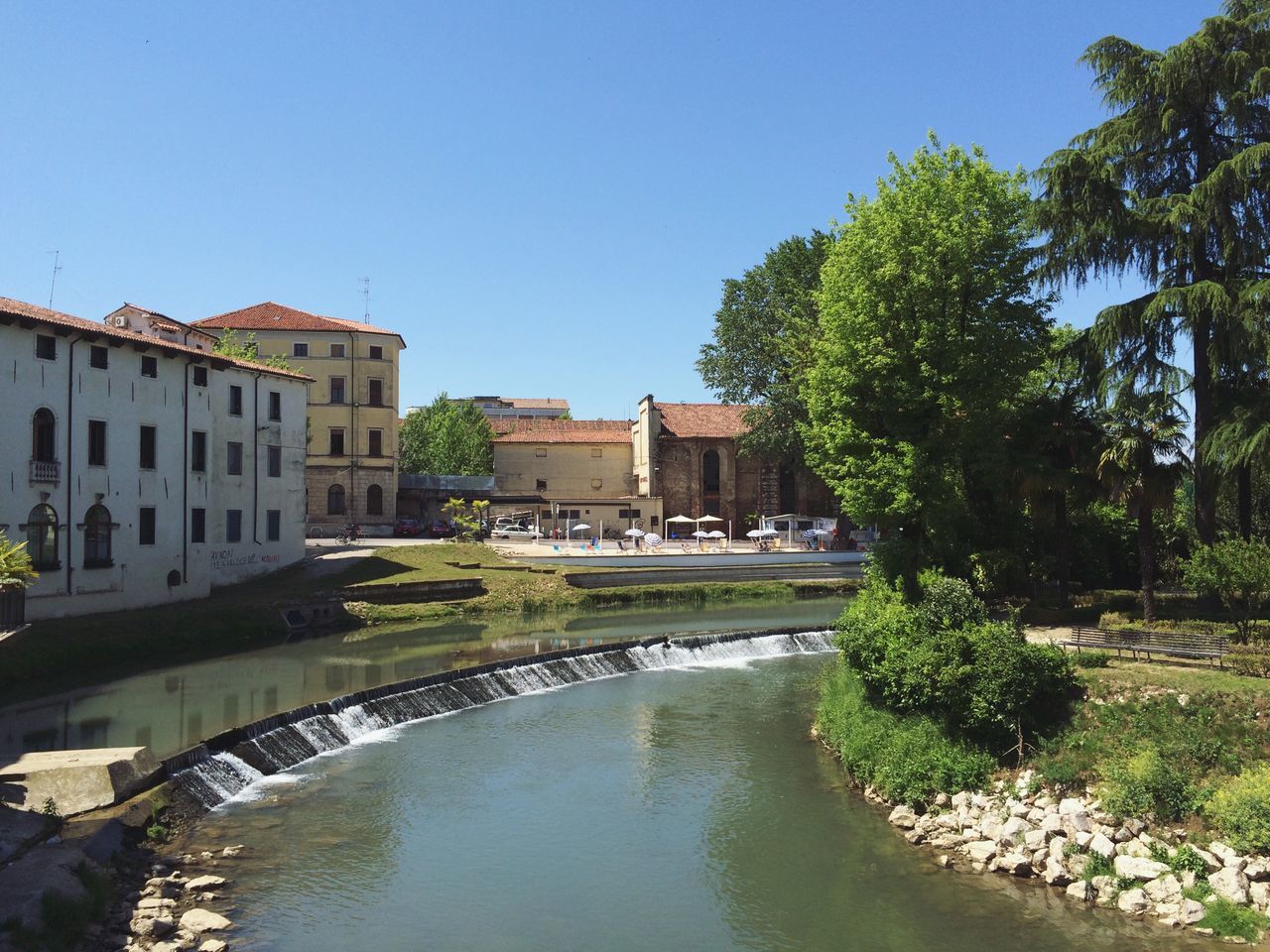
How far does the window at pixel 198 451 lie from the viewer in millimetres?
39906

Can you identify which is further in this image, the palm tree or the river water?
the palm tree

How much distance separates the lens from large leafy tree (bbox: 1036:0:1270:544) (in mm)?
26172

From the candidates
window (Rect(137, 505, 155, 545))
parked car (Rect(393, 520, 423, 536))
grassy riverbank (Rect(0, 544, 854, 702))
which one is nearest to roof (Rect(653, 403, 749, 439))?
parked car (Rect(393, 520, 423, 536))

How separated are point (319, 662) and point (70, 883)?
19.8 metres

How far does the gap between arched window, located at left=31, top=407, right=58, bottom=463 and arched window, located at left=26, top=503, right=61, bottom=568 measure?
1.65 m

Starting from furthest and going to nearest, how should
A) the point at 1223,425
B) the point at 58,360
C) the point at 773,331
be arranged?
the point at 773,331, the point at 58,360, the point at 1223,425

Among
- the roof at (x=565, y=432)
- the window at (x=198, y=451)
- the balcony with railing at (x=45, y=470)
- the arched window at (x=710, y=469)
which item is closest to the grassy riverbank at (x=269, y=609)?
the balcony with railing at (x=45, y=470)

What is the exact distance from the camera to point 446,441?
8656 centimetres

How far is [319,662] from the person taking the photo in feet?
109

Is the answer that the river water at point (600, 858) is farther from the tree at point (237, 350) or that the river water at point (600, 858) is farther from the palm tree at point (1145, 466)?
the tree at point (237, 350)

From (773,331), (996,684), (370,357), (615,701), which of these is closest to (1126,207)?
(996,684)

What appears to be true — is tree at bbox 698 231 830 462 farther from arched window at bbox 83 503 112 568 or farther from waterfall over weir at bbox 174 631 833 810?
arched window at bbox 83 503 112 568

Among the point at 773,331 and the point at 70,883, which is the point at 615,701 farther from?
the point at 773,331

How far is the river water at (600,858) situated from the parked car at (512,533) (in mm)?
43982
